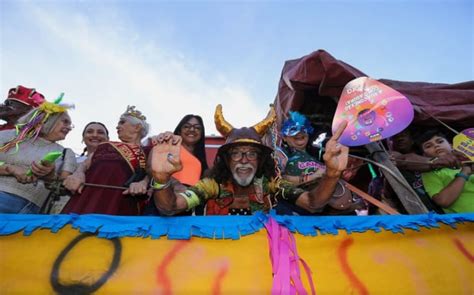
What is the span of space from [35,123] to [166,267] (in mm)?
1838

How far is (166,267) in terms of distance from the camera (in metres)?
1.86

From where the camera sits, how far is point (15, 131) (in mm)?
2693

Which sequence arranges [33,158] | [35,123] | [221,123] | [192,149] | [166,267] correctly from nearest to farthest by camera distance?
1. [166,267]
2. [33,158]
3. [35,123]
4. [221,123]
5. [192,149]

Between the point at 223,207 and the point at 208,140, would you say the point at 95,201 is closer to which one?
the point at 223,207

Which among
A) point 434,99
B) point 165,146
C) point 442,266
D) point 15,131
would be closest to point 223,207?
point 165,146

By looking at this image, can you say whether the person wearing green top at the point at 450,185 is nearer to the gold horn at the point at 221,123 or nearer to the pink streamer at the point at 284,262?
the pink streamer at the point at 284,262

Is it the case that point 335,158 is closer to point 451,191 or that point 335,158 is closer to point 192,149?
point 451,191

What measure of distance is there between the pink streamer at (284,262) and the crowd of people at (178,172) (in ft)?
1.36

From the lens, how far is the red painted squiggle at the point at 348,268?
1.87 meters

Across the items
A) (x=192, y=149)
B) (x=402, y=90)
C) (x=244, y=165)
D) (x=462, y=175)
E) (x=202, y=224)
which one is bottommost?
(x=202, y=224)

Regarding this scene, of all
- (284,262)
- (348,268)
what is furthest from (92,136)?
(348,268)

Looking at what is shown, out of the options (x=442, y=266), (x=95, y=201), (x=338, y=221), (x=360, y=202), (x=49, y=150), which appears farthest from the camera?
(x=360, y=202)

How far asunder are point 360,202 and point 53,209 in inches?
113

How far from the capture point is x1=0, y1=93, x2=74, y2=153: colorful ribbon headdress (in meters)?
2.60
